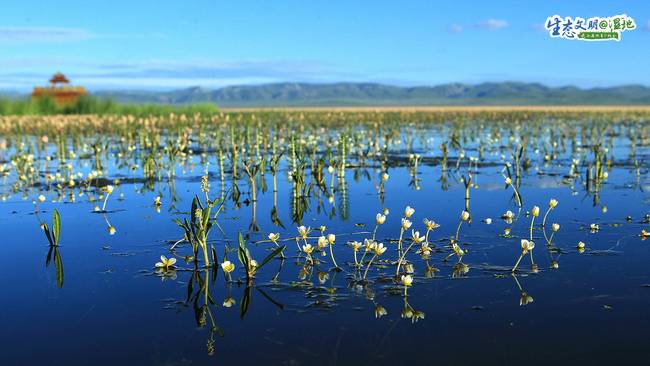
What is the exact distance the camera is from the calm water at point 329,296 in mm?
4461

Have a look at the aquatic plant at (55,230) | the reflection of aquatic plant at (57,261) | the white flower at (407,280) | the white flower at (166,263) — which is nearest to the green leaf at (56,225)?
the aquatic plant at (55,230)

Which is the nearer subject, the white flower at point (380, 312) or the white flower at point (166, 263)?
the white flower at point (380, 312)

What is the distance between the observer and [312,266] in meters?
6.70

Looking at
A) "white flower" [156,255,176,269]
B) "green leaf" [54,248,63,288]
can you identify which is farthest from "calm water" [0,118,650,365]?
"white flower" [156,255,176,269]

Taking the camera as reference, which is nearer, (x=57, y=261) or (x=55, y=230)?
(x=57, y=261)

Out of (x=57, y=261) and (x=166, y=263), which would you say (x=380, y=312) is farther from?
(x=57, y=261)

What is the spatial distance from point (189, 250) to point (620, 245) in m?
4.83

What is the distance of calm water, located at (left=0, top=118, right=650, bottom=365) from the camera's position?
446 centimetres

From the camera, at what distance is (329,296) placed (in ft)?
18.5

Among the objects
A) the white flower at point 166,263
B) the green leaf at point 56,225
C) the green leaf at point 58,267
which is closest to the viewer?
the green leaf at point 58,267

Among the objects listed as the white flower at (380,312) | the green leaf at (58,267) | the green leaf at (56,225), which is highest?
the green leaf at (56,225)

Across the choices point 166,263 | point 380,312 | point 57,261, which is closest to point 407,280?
point 380,312

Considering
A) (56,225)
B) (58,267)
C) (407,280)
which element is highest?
(56,225)

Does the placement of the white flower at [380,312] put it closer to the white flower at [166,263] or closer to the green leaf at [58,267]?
the white flower at [166,263]
